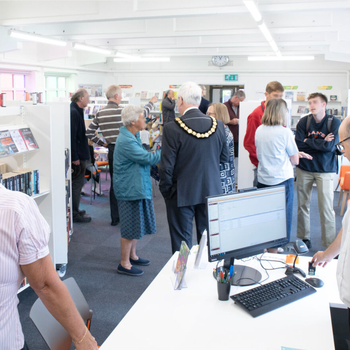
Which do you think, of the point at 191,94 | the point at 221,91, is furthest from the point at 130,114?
the point at 221,91

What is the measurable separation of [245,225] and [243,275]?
0.29 m

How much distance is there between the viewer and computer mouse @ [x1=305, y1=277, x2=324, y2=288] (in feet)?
6.95

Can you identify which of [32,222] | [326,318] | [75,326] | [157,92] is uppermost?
[157,92]

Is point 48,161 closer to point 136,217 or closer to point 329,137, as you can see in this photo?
point 136,217

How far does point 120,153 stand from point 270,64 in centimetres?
1139

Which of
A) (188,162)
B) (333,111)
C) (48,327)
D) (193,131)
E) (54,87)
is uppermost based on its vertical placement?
(54,87)

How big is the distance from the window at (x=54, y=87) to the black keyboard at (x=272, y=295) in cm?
1123

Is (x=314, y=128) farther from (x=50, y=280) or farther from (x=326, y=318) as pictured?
(x=50, y=280)

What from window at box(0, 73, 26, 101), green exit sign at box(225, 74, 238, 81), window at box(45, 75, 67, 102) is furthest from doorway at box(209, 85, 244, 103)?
window at box(0, 73, 26, 101)

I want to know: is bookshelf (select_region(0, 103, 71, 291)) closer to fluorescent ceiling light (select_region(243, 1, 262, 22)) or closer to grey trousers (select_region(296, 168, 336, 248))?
fluorescent ceiling light (select_region(243, 1, 262, 22))

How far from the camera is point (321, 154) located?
4.34 meters

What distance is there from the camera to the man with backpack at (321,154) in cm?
432

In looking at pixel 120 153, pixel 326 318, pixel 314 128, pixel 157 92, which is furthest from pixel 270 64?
pixel 326 318

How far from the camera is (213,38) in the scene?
9641 mm
